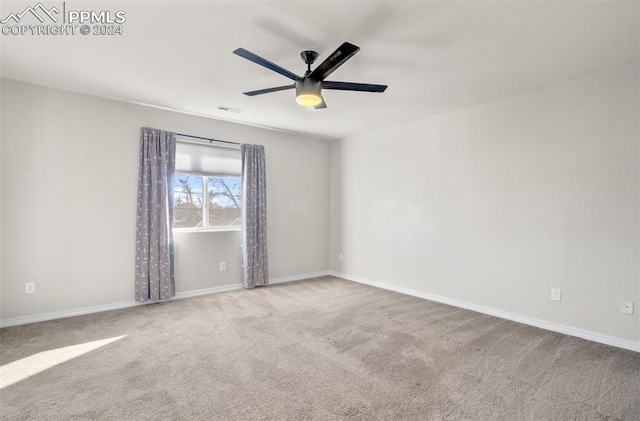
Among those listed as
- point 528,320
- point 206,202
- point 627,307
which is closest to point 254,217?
point 206,202

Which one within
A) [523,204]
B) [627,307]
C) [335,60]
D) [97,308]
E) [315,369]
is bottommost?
[315,369]

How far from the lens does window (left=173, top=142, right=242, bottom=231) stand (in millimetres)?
4355

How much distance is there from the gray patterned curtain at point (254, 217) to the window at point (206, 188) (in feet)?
0.57

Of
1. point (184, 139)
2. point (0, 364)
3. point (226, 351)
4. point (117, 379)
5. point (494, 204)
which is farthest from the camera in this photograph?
point (184, 139)

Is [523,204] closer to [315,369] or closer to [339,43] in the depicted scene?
[339,43]

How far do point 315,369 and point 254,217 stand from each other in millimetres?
2832

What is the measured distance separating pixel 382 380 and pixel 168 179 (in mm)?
3482

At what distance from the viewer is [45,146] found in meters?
3.37

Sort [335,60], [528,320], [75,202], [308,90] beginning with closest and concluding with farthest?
1. [335,60]
2. [308,90]
3. [528,320]
4. [75,202]

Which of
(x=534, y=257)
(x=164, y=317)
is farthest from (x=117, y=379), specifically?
(x=534, y=257)

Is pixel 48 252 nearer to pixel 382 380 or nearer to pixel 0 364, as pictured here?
pixel 0 364

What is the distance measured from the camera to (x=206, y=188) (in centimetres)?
461

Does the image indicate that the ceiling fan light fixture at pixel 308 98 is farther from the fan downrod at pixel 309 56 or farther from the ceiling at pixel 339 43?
the ceiling at pixel 339 43

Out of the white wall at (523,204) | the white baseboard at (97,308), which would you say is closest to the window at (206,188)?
the white baseboard at (97,308)
